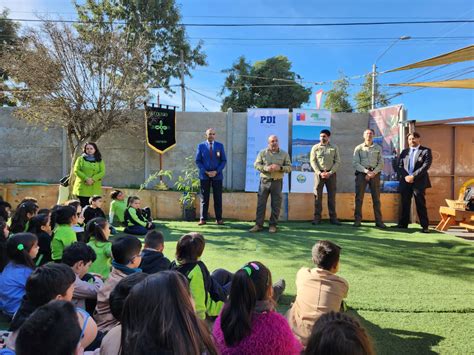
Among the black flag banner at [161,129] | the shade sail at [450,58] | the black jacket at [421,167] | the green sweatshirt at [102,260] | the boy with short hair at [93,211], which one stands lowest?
the green sweatshirt at [102,260]

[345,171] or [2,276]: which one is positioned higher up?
[345,171]

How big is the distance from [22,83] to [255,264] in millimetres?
8120

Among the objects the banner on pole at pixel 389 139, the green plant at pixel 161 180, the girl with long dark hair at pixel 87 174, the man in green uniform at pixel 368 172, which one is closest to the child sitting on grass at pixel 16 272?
the girl with long dark hair at pixel 87 174

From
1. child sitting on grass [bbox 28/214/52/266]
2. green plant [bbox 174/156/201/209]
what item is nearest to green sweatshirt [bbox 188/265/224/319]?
child sitting on grass [bbox 28/214/52/266]

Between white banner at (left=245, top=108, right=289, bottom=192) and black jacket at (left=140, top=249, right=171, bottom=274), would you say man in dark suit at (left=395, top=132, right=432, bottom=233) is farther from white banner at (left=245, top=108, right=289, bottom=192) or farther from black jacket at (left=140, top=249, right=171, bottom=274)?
black jacket at (left=140, top=249, right=171, bottom=274)

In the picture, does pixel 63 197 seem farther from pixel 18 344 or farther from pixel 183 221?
pixel 18 344

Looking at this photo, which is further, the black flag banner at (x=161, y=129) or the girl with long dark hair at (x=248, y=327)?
the black flag banner at (x=161, y=129)

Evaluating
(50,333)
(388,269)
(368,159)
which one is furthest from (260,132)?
(50,333)

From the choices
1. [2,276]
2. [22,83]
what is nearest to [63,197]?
[22,83]

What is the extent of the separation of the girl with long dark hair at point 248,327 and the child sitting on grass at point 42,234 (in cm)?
256

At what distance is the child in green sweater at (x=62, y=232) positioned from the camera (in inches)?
144

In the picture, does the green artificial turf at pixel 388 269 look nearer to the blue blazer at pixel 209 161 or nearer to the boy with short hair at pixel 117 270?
the blue blazer at pixel 209 161

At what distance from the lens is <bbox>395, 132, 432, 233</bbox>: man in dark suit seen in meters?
6.72

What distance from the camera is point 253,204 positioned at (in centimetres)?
808
